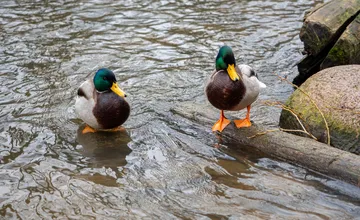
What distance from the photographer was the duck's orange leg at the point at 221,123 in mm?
5797

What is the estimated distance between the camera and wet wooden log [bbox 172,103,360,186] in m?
4.82

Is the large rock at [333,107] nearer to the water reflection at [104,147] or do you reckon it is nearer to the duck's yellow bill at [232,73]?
the duck's yellow bill at [232,73]

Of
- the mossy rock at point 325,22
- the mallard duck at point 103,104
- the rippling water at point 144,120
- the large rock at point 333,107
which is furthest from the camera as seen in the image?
the mossy rock at point 325,22

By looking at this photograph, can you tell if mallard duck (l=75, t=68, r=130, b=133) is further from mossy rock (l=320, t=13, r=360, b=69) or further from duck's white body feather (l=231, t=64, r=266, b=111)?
mossy rock (l=320, t=13, r=360, b=69)

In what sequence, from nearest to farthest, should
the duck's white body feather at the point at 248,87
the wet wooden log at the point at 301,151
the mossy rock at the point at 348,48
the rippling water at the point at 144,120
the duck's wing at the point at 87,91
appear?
1. the rippling water at the point at 144,120
2. the wet wooden log at the point at 301,151
3. the duck's white body feather at the point at 248,87
4. the duck's wing at the point at 87,91
5. the mossy rock at the point at 348,48

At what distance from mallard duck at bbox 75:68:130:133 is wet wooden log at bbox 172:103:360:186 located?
0.93 metres

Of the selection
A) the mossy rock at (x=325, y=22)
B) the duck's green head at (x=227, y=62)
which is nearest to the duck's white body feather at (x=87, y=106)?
the duck's green head at (x=227, y=62)

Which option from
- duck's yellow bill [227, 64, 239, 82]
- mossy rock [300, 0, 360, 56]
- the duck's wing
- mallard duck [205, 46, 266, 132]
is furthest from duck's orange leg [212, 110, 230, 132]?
mossy rock [300, 0, 360, 56]

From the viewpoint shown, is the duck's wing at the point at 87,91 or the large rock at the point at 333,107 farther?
the duck's wing at the point at 87,91

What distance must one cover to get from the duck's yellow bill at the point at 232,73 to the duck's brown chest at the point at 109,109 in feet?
3.96

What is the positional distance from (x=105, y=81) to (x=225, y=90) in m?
1.32

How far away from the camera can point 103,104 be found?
5.89 metres

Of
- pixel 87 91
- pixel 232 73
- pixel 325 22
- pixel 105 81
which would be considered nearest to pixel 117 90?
pixel 105 81

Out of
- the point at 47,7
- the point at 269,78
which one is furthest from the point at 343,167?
the point at 47,7
